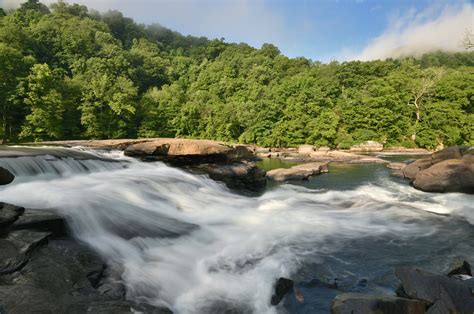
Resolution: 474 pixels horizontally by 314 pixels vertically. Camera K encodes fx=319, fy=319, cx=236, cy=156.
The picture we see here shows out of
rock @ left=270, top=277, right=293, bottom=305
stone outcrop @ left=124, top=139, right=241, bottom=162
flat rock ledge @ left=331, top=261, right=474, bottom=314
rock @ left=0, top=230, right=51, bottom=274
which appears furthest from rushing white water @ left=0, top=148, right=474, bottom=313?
stone outcrop @ left=124, top=139, right=241, bottom=162

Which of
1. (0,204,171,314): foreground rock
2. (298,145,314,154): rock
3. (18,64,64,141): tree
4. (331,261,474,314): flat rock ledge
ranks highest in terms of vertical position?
(18,64,64,141): tree

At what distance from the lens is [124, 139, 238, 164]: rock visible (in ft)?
50.5

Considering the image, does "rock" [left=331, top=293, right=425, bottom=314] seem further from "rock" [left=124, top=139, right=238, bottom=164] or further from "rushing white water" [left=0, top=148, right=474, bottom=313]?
"rock" [left=124, top=139, right=238, bottom=164]

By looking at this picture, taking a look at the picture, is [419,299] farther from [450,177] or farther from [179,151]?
[450,177]

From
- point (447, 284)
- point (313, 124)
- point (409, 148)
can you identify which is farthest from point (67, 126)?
point (409, 148)

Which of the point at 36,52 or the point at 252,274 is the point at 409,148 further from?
the point at 36,52

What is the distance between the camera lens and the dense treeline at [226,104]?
3291 centimetres

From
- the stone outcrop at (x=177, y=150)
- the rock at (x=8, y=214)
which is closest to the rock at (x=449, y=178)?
the stone outcrop at (x=177, y=150)

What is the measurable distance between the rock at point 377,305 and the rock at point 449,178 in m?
13.1

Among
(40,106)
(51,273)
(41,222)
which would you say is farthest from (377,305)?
(40,106)

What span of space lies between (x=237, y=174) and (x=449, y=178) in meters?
10.3

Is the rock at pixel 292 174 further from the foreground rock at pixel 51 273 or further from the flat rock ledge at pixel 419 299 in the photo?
the foreground rock at pixel 51 273

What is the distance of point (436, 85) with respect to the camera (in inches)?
1870

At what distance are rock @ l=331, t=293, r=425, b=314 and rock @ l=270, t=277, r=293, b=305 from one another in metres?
1.13
